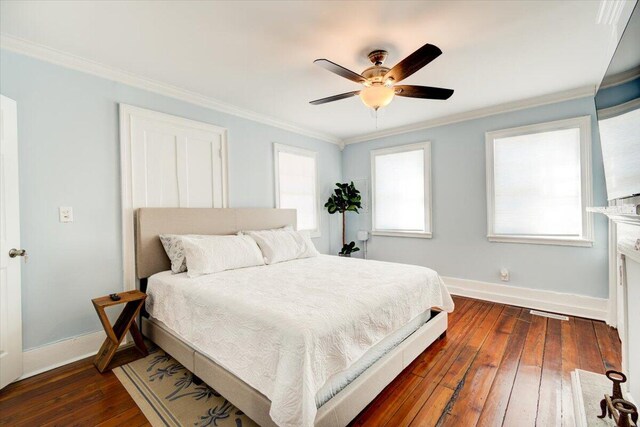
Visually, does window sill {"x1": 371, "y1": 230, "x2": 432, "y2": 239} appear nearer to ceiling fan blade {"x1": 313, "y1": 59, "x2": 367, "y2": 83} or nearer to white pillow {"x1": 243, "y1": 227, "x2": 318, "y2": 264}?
white pillow {"x1": 243, "y1": 227, "x2": 318, "y2": 264}

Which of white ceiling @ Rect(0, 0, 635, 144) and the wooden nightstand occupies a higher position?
white ceiling @ Rect(0, 0, 635, 144)

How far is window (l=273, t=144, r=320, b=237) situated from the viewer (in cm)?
431

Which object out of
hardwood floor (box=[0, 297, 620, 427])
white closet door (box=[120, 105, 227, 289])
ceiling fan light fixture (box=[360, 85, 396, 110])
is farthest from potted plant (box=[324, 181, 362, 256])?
ceiling fan light fixture (box=[360, 85, 396, 110])

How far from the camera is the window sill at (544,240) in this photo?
3.22 metres

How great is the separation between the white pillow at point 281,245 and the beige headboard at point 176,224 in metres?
0.25

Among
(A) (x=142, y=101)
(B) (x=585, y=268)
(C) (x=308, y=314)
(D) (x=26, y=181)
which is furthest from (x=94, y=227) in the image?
(B) (x=585, y=268)

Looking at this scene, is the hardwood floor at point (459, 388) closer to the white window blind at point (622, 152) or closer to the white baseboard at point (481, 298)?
the white baseboard at point (481, 298)

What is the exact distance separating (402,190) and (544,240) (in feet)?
6.42

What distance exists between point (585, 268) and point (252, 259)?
3699 millimetres

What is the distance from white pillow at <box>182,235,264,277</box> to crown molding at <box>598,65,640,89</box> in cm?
289

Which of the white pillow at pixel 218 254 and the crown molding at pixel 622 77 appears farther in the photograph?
the white pillow at pixel 218 254

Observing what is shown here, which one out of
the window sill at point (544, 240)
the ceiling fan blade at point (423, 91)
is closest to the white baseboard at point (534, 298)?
the window sill at point (544, 240)

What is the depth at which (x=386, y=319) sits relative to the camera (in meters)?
1.94

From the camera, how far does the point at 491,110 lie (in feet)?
12.3
